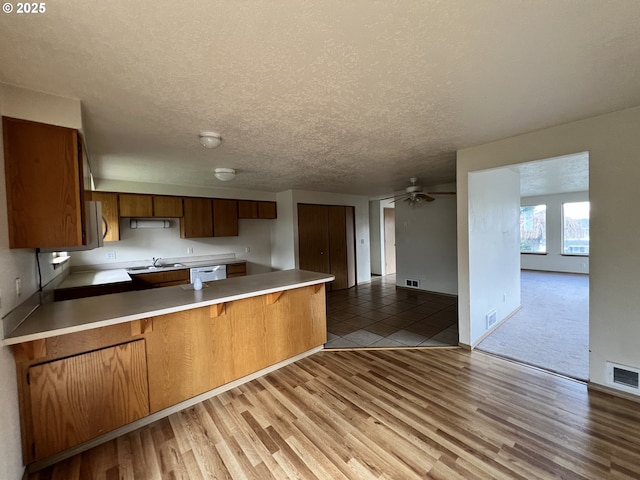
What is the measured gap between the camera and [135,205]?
3.95 metres

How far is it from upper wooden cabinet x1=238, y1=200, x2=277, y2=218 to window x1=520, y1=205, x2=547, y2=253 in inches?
302

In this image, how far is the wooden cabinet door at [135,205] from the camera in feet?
12.7

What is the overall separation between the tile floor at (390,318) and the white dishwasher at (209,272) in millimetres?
2066

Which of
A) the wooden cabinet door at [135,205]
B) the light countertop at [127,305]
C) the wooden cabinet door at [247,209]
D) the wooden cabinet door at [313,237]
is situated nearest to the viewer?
Result: the light countertop at [127,305]

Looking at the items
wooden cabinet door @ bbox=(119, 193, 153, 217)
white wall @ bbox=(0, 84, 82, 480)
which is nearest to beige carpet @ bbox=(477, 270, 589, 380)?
white wall @ bbox=(0, 84, 82, 480)

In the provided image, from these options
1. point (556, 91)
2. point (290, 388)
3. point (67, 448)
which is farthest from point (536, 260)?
point (67, 448)

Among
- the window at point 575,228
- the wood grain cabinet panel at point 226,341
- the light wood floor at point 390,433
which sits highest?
the window at point 575,228

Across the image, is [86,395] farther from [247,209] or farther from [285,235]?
A: [285,235]

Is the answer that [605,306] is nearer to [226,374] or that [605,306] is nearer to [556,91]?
[556,91]

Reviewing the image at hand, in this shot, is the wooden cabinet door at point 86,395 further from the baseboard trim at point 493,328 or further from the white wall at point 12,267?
the baseboard trim at point 493,328

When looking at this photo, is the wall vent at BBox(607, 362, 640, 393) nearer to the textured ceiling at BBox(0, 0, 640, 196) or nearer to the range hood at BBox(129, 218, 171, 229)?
the textured ceiling at BBox(0, 0, 640, 196)

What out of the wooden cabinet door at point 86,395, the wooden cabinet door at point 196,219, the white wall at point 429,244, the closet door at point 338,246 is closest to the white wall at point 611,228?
the white wall at point 429,244

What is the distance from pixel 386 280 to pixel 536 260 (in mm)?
4833

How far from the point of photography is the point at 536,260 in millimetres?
7680
